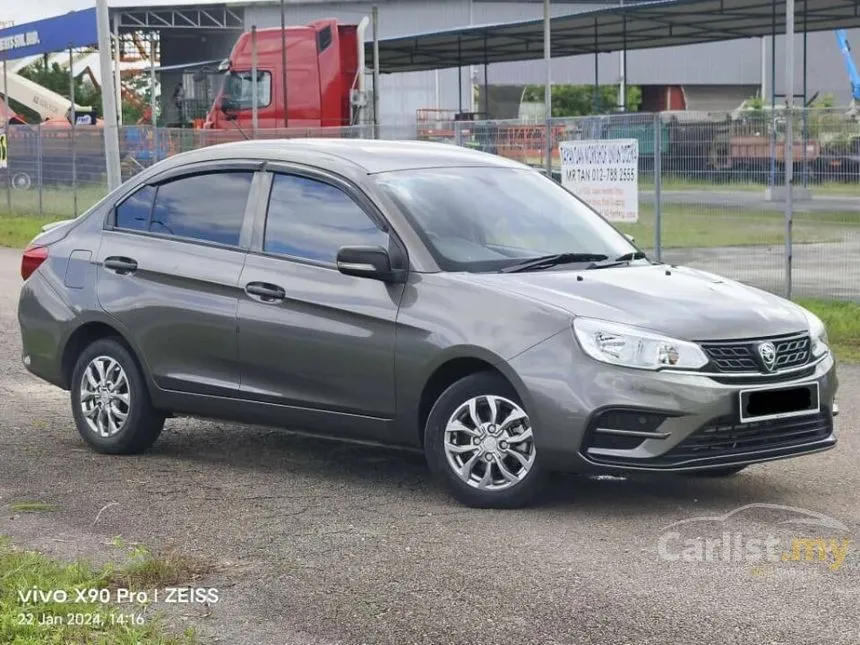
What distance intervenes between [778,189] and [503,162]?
7686mm

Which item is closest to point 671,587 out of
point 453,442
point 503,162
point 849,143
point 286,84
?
point 453,442

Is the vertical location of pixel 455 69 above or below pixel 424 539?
above

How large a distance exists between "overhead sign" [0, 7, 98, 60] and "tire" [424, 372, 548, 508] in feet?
109

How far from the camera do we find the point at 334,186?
24.3ft

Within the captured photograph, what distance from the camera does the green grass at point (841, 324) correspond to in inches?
486

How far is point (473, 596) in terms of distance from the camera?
5277 millimetres

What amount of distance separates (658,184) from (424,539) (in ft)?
35.1

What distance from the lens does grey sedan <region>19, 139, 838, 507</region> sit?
6.36 m

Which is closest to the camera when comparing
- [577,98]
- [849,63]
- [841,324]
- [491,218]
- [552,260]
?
[552,260]

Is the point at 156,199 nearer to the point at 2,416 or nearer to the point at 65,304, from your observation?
the point at 65,304

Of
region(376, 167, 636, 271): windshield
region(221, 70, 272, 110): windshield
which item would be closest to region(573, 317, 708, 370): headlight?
region(376, 167, 636, 271): windshield

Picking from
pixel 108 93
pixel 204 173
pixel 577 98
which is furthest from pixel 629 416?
pixel 577 98

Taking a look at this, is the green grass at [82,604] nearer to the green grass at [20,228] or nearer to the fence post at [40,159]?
the green grass at [20,228]

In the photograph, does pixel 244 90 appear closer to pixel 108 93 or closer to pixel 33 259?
pixel 108 93
